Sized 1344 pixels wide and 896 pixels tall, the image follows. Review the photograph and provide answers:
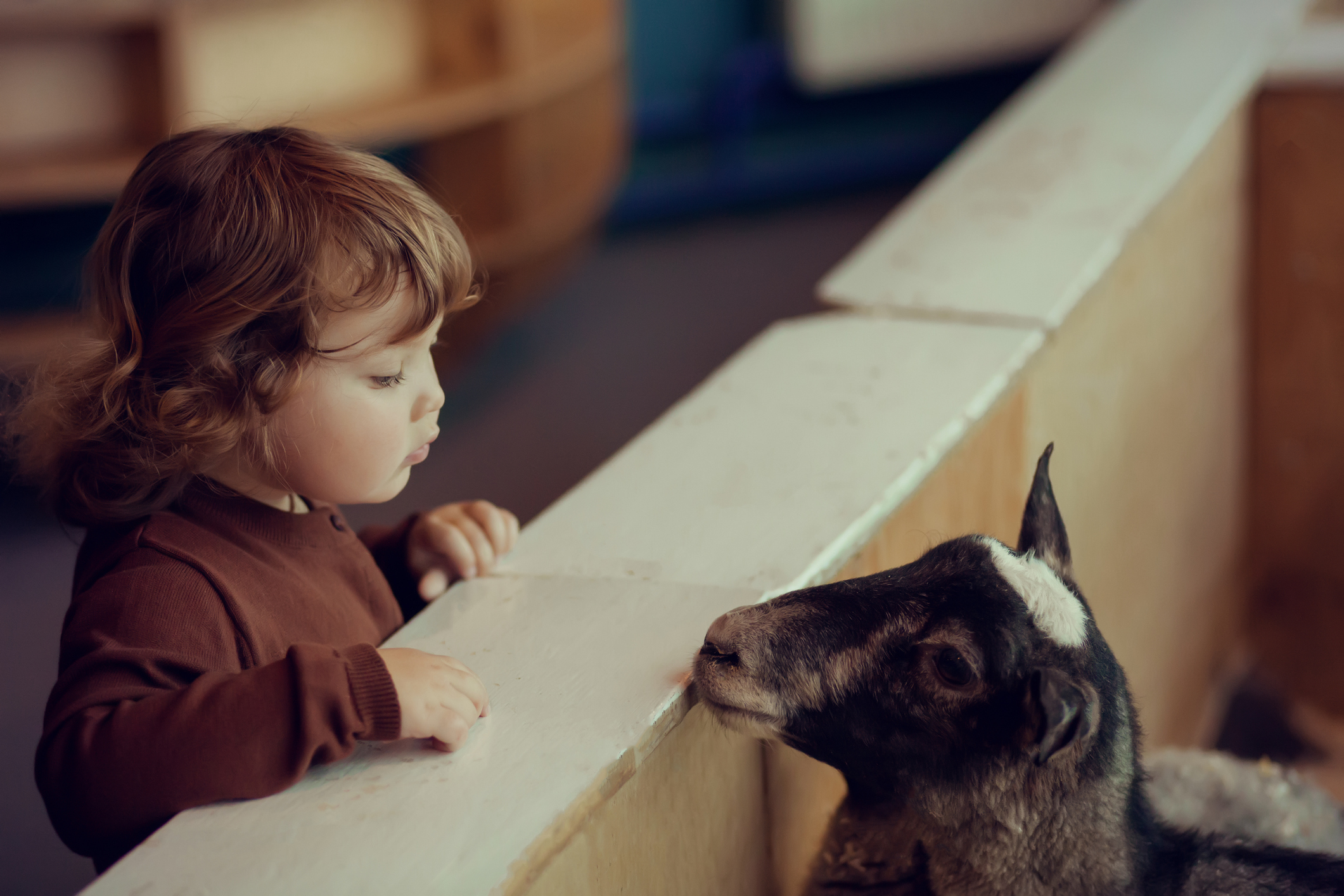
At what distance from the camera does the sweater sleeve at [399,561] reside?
110 cm

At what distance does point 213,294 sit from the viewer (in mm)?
804

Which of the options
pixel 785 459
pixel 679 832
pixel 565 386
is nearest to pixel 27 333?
pixel 565 386

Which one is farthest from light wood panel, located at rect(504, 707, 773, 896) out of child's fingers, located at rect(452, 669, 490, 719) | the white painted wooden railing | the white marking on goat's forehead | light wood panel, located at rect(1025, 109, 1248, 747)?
light wood panel, located at rect(1025, 109, 1248, 747)

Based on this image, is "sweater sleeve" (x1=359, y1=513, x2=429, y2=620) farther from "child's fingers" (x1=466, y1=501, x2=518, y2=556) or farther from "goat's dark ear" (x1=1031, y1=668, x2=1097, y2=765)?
"goat's dark ear" (x1=1031, y1=668, x2=1097, y2=765)

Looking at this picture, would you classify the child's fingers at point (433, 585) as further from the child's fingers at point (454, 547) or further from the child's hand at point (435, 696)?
the child's hand at point (435, 696)

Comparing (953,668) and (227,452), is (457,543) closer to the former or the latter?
(227,452)

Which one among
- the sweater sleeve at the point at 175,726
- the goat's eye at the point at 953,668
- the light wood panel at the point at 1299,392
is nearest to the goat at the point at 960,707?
the goat's eye at the point at 953,668

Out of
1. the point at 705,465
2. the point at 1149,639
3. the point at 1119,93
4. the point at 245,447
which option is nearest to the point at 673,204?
the point at 1119,93

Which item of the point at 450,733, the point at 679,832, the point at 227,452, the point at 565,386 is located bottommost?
the point at 565,386

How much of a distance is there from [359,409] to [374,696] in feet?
0.64

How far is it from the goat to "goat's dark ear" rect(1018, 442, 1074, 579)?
0.09 ft

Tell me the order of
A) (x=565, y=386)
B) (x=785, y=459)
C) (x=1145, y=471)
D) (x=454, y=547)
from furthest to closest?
(x=565, y=386), (x=1145, y=471), (x=785, y=459), (x=454, y=547)

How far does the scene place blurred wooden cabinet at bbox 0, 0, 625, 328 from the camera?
8.38ft

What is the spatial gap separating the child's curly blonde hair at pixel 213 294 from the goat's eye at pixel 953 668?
40cm
